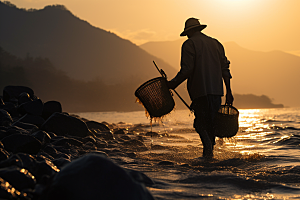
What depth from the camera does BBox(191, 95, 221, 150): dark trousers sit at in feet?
14.7

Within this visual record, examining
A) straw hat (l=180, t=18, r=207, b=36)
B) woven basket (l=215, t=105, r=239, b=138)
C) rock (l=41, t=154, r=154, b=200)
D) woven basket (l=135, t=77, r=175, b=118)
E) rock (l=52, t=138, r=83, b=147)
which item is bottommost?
rock (l=52, t=138, r=83, b=147)

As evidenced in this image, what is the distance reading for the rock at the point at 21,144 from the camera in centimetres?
402

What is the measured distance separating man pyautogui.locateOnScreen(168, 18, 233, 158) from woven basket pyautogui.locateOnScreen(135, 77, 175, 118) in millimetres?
219

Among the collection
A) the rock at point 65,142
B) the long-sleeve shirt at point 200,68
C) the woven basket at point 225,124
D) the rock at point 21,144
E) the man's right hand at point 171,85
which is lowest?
the rock at point 65,142

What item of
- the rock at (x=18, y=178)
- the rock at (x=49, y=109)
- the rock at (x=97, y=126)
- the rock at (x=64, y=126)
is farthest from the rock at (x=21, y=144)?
the rock at (x=97, y=126)

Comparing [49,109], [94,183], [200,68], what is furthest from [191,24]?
[49,109]

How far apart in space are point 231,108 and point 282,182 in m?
2.27

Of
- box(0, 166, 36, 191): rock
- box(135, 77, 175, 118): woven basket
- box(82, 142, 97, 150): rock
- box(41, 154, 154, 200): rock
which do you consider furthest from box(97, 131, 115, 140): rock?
box(41, 154, 154, 200): rock

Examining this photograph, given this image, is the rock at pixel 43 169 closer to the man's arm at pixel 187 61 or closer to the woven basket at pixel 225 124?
the man's arm at pixel 187 61

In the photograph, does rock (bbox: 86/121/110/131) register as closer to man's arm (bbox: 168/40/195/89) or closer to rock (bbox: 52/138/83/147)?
rock (bbox: 52/138/83/147)

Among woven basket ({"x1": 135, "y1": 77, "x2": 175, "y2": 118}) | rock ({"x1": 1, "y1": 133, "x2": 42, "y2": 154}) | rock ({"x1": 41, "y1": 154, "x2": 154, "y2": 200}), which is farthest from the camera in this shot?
woven basket ({"x1": 135, "y1": 77, "x2": 175, "y2": 118})

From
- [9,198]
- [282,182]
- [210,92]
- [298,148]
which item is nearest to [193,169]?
[282,182]

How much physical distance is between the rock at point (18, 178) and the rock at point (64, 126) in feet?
14.0

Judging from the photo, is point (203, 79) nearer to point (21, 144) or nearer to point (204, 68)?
point (204, 68)
